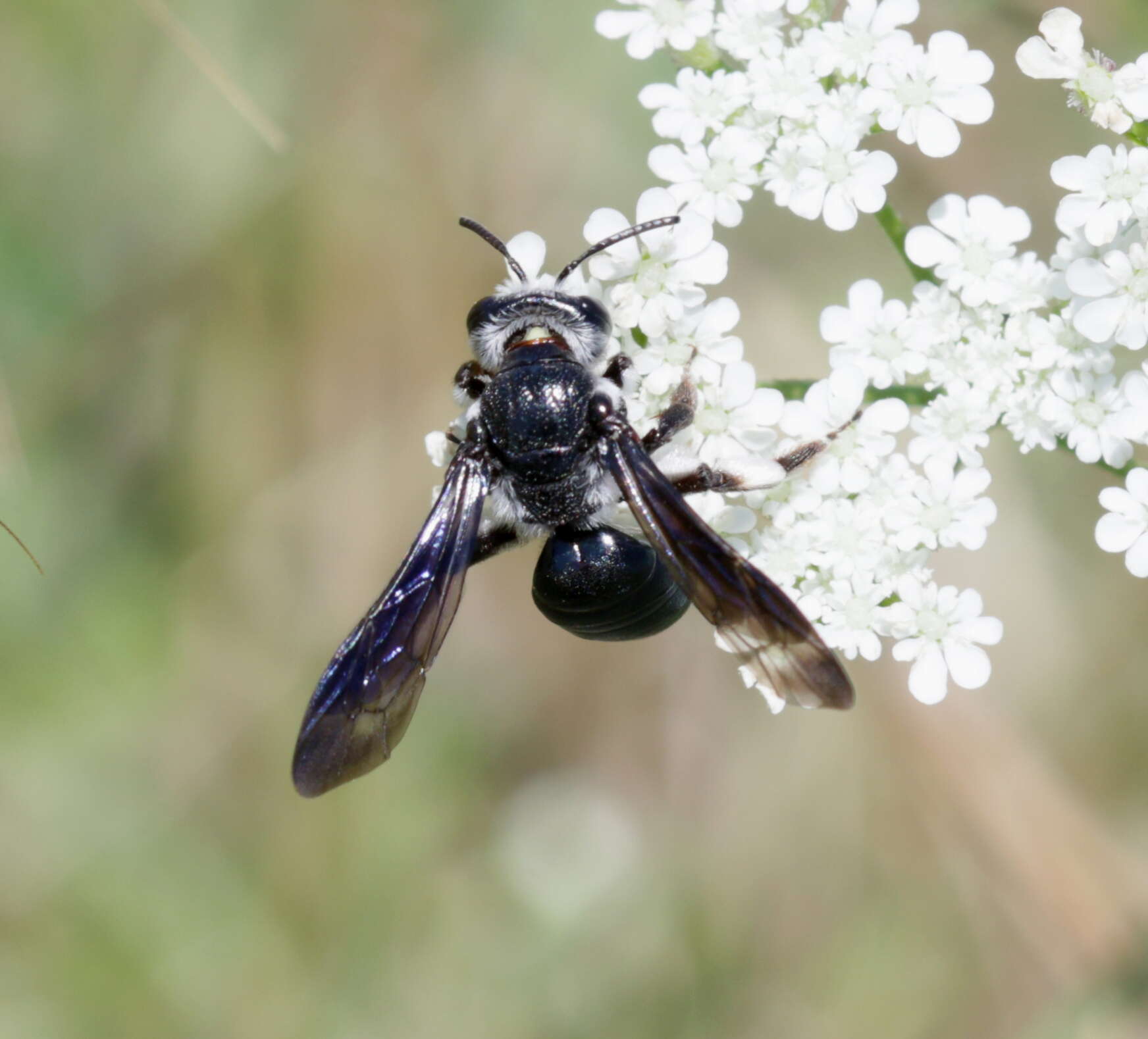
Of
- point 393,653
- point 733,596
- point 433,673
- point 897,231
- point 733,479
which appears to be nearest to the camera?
point 733,596

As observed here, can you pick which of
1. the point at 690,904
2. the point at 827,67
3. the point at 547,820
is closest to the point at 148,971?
the point at 547,820

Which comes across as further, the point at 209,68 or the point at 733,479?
the point at 209,68

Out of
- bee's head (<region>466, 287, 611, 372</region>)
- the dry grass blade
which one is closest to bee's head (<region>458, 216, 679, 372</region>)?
bee's head (<region>466, 287, 611, 372</region>)

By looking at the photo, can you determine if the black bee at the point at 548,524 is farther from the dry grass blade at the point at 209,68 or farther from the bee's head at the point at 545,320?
the dry grass blade at the point at 209,68

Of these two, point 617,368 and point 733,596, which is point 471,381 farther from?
point 733,596

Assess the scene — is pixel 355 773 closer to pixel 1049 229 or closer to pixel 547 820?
pixel 547 820

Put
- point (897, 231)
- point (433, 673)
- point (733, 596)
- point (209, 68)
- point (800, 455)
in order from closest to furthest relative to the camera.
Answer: point (733, 596)
point (800, 455)
point (897, 231)
point (209, 68)
point (433, 673)

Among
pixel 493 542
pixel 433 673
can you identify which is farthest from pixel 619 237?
pixel 433 673

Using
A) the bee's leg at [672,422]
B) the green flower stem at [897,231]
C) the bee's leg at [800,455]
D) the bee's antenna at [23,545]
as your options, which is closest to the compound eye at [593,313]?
the bee's leg at [672,422]
